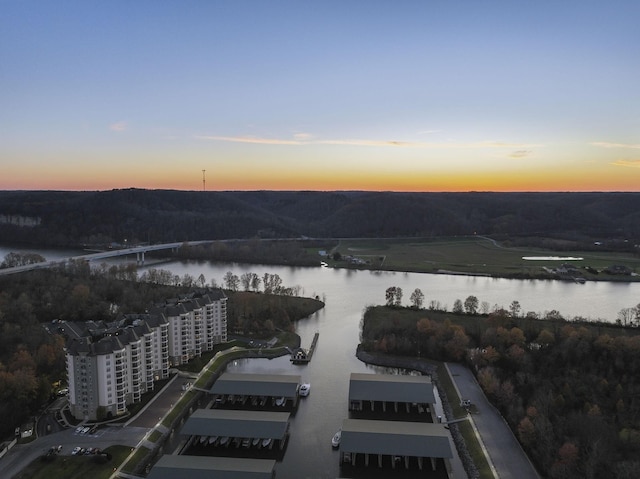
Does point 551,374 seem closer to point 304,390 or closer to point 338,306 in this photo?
point 304,390

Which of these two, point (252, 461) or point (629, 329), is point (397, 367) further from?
point (629, 329)

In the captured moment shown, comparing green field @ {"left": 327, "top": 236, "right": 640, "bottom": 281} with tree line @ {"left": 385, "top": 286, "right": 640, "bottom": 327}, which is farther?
green field @ {"left": 327, "top": 236, "right": 640, "bottom": 281}

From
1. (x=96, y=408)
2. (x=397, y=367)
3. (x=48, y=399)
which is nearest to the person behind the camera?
(x=96, y=408)

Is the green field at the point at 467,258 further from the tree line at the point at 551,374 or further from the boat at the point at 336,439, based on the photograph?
the boat at the point at 336,439

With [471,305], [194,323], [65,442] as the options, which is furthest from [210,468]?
[471,305]

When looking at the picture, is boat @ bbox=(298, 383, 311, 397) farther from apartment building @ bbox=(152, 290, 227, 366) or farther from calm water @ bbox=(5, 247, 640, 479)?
apartment building @ bbox=(152, 290, 227, 366)

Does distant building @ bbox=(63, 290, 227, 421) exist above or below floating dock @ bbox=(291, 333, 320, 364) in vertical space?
above

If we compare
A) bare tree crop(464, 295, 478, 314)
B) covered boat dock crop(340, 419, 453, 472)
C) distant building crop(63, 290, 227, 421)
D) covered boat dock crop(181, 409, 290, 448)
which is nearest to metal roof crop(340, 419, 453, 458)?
covered boat dock crop(340, 419, 453, 472)

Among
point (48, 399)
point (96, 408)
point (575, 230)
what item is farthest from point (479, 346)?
point (575, 230)

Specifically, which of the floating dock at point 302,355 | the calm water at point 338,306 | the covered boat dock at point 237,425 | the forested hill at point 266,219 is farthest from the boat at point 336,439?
the forested hill at point 266,219
